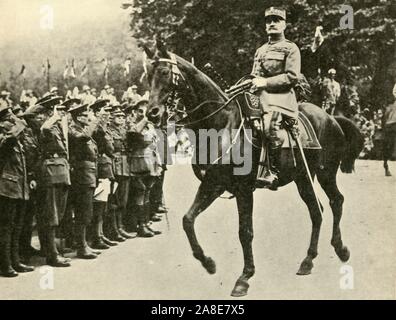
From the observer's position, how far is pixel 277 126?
7.45 metres

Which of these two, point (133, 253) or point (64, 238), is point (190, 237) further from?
point (64, 238)

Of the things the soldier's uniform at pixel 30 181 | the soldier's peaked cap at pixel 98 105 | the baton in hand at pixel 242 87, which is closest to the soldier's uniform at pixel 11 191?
the soldier's uniform at pixel 30 181

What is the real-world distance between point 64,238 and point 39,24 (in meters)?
2.81

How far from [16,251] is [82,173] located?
1.25 meters

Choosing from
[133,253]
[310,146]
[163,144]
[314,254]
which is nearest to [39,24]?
[163,144]

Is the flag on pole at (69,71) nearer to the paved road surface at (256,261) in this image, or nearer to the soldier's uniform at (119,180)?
the soldier's uniform at (119,180)

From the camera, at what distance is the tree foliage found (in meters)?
8.81

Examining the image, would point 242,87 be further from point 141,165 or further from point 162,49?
point 141,165

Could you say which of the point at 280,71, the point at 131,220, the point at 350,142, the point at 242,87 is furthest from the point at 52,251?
the point at 350,142

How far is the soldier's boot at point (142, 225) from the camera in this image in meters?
8.91

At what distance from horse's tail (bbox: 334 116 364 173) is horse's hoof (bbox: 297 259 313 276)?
1.32 metres

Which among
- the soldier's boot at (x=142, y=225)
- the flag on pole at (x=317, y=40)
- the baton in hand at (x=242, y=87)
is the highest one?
the flag on pole at (x=317, y=40)

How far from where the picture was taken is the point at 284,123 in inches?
299

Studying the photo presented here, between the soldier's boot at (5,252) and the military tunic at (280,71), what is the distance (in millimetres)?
3342
